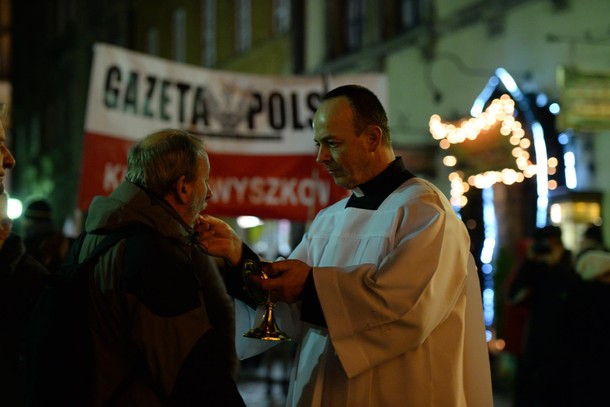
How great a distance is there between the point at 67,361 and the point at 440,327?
134cm

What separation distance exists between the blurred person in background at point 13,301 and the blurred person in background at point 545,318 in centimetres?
452

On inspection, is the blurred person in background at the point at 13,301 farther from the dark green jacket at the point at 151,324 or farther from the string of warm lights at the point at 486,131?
the string of warm lights at the point at 486,131

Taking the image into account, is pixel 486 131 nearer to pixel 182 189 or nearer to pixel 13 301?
pixel 13 301

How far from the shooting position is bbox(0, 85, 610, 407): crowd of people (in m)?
2.82

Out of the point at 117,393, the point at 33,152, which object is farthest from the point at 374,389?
the point at 33,152

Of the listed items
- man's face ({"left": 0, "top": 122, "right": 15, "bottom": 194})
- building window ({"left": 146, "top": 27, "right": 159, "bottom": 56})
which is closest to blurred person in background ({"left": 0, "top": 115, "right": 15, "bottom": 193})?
man's face ({"left": 0, "top": 122, "right": 15, "bottom": 194})

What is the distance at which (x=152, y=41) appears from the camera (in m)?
32.3

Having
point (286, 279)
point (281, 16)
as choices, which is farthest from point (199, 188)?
point (281, 16)

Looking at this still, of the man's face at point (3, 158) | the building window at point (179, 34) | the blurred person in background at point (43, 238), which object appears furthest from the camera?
the building window at point (179, 34)

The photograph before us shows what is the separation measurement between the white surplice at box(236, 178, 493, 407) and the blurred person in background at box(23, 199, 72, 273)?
2790mm

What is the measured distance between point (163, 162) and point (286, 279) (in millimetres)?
612

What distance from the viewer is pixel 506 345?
387 inches

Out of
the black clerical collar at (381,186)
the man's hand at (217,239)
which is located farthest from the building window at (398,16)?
the man's hand at (217,239)

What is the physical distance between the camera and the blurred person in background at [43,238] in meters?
6.32
